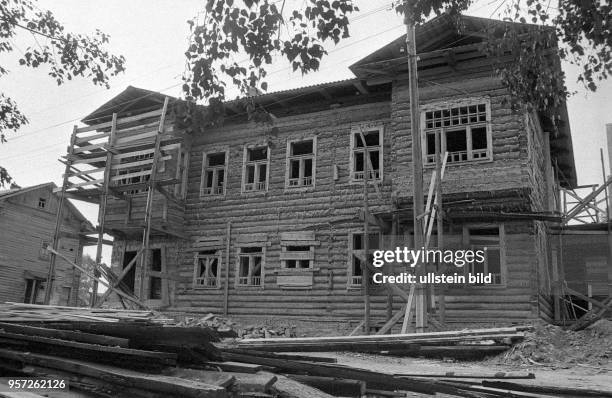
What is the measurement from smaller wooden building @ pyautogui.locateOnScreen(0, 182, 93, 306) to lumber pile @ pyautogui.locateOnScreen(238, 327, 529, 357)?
73.6ft

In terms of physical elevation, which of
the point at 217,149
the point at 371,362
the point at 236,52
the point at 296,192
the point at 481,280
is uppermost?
the point at 217,149

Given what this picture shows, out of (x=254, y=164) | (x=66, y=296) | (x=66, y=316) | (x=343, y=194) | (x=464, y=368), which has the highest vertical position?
(x=254, y=164)

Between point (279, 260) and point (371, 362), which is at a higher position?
point (279, 260)

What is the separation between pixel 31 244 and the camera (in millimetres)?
32281

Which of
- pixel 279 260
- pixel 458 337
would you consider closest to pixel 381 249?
pixel 279 260

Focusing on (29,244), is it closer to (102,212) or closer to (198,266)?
(102,212)

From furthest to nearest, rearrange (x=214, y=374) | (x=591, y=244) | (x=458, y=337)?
(x=591, y=244), (x=458, y=337), (x=214, y=374)

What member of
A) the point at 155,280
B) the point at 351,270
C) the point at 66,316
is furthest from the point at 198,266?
the point at 66,316

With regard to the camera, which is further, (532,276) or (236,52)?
(532,276)

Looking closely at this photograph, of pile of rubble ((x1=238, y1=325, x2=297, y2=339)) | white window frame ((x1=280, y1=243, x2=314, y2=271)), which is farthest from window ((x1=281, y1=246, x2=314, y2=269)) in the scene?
pile of rubble ((x1=238, y1=325, x2=297, y2=339))

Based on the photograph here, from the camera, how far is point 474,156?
49.9 feet

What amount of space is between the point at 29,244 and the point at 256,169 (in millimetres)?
19733

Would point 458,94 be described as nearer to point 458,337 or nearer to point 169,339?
point 458,337

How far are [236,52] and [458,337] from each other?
7599 millimetres
